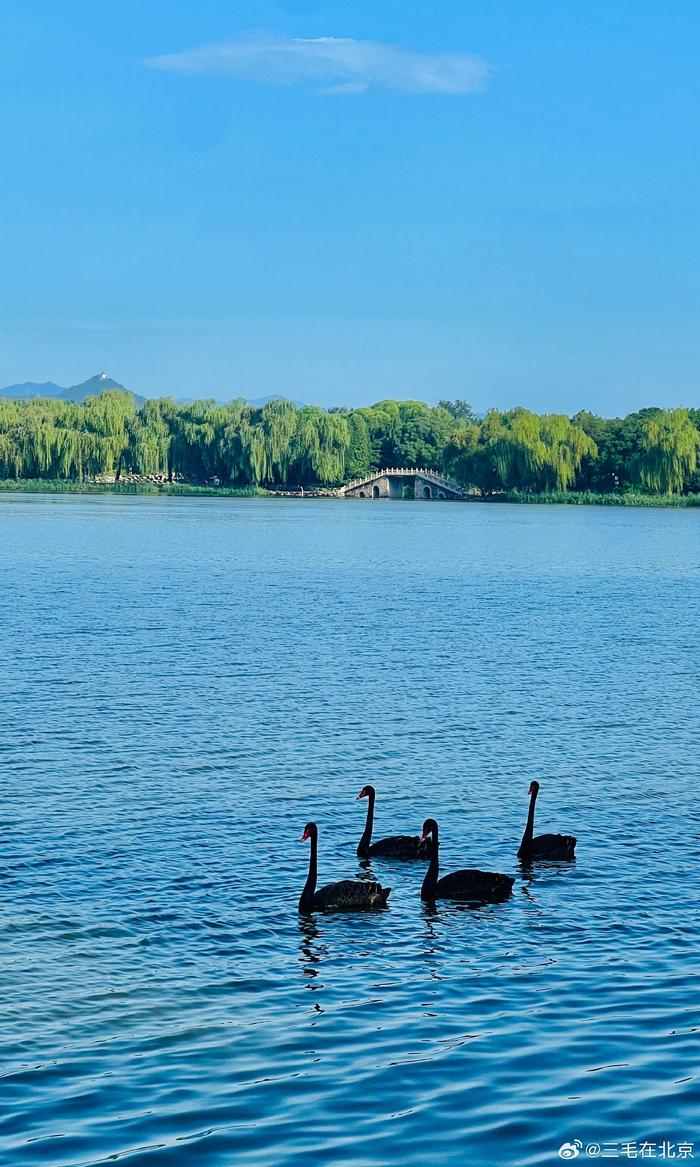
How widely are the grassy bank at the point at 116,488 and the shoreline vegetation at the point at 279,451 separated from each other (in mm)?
168

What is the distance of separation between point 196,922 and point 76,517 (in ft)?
323

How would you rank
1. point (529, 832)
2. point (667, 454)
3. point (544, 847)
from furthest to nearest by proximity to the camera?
point (667, 454) < point (529, 832) < point (544, 847)

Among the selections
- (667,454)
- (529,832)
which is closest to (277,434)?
(667,454)

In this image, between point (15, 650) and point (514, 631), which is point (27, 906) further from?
point (514, 631)

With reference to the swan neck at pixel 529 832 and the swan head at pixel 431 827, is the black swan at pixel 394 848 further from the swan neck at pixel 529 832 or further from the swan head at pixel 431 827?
the swan neck at pixel 529 832

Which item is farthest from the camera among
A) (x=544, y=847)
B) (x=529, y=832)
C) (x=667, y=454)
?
(x=667, y=454)

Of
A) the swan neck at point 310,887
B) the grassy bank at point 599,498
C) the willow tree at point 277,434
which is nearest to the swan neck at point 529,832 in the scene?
the swan neck at point 310,887

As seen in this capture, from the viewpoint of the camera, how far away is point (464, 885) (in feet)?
51.4

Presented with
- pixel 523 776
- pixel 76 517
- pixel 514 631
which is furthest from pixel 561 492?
pixel 523 776

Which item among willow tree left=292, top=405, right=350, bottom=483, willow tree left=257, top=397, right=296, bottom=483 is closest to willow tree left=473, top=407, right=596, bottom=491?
willow tree left=292, top=405, right=350, bottom=483

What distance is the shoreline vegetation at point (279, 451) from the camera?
491 ft

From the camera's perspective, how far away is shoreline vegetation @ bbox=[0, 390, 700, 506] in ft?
491

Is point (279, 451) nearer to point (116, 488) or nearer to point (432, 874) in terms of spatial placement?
point (116, 488)

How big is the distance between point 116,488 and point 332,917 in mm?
156609
